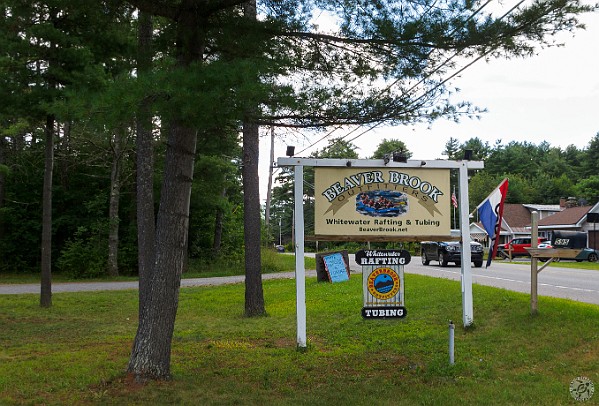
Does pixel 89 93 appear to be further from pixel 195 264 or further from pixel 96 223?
pixel 195 264

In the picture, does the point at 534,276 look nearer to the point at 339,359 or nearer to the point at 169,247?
the point at 339,359

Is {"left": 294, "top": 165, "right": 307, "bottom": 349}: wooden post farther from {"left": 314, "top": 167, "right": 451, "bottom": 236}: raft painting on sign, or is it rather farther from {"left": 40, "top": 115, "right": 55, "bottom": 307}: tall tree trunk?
{"left": 40, "top": 115, "right": 55, "bottom": 307}: tall tree trunk

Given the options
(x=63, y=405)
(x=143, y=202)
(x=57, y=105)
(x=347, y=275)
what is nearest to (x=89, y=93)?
(x=57, y=105)

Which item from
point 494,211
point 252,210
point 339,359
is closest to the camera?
point 339,359

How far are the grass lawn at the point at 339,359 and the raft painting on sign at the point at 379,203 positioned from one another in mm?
1672

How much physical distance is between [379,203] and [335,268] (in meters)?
10.6

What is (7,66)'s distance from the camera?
13.9m

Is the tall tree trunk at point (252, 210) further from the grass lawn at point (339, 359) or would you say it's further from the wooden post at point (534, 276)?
the wooden post at point (534, 276)

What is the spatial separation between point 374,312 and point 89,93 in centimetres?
471

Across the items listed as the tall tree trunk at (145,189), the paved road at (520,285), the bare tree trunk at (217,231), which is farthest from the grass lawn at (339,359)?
the bare tree trunk at (217,231)

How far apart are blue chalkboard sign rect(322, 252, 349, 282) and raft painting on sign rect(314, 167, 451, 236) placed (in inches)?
406

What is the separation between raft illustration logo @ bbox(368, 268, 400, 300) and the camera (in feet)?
26.7

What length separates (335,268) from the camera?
19078 millimetres

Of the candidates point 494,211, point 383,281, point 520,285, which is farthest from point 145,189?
point 520,285
